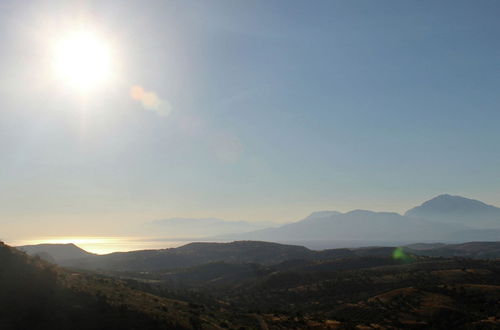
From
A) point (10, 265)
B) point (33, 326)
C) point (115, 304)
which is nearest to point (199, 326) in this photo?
point (115, 304)

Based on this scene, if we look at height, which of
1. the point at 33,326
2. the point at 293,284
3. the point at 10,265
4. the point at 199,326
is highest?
the point at 10,265

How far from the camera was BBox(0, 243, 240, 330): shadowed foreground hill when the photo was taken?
2762 centimetres

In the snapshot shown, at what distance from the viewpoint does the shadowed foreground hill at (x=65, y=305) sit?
90.6ft

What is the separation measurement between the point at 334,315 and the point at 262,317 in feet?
47.0

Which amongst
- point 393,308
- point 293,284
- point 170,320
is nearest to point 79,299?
point 170,320

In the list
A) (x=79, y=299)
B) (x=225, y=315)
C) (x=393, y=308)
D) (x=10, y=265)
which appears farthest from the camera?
(x=393, y=308)

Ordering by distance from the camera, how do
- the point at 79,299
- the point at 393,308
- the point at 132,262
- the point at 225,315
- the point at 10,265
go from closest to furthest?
the point at 79,299, the point at 10,265, the point at 225,315, the point at 393,308, the point at 132,262

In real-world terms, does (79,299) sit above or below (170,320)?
above

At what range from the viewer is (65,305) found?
99.2 feet

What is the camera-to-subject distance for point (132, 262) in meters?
183

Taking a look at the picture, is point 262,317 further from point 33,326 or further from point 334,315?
point 33,326

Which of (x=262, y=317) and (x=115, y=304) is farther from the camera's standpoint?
(x=262, y=317)

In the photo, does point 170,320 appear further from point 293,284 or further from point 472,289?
point 293,284

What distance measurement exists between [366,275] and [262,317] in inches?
2091
